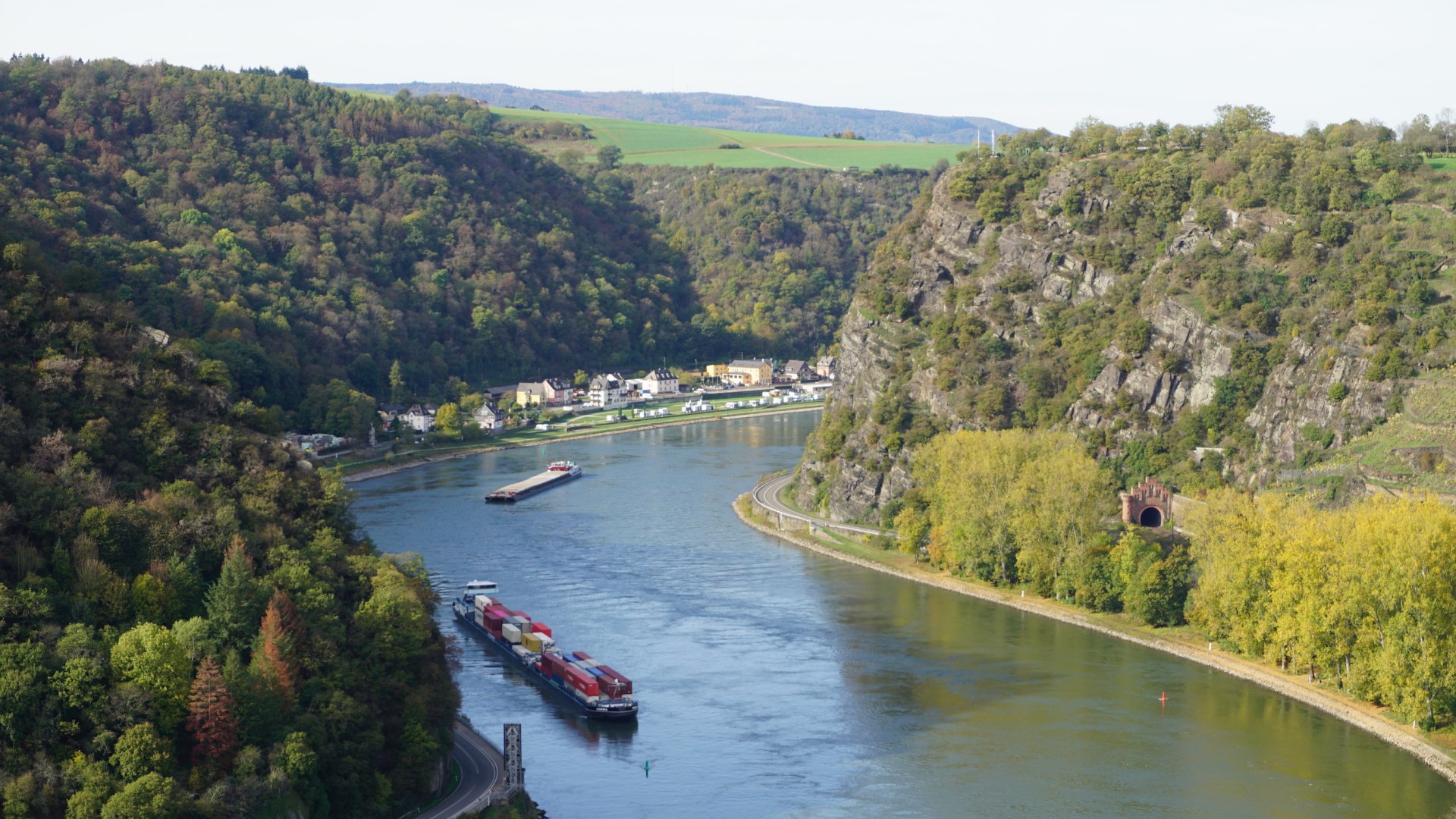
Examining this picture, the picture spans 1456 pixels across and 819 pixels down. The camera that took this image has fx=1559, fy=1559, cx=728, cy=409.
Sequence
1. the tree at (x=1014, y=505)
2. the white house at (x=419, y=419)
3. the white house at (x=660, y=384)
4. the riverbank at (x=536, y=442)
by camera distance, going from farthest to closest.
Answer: the white house at (x=660, y=384) < the white house at (x=419, y=419) < the riverbank at (x=536, y=442) < the tree at (x=1014, y=505)

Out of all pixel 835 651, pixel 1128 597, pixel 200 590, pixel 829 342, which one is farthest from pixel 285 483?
pixel 829 342

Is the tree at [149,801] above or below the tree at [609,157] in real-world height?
below

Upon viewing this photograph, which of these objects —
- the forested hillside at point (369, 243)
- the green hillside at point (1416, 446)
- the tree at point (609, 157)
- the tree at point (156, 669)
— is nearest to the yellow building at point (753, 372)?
the forested hillside at point (369, 243)

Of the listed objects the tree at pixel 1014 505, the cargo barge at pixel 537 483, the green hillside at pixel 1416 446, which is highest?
the green hillside at pixel 1416 446

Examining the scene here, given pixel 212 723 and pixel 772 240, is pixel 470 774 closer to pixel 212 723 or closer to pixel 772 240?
pixel 212 723

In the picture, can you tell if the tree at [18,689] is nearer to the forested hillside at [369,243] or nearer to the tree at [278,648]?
the tree at [278,648]

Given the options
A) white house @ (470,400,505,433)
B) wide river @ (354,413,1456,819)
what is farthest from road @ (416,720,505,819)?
white house @ (470,400,505,433)

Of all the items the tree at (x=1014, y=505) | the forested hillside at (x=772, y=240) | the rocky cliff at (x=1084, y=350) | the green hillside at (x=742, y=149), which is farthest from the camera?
the green hillside at (x=742, y=149)
